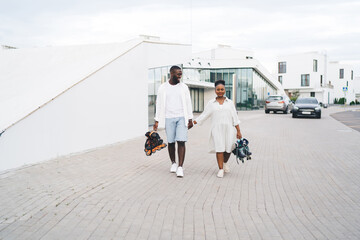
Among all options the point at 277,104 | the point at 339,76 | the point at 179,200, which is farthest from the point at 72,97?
the point at 339,76

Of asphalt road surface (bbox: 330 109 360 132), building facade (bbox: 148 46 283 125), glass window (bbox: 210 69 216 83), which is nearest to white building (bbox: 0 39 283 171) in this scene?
asphalt road surface (bbox: 330 109 360 132)

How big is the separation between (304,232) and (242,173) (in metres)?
2.72

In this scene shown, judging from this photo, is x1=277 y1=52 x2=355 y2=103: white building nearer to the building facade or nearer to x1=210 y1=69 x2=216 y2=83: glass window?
the building facade

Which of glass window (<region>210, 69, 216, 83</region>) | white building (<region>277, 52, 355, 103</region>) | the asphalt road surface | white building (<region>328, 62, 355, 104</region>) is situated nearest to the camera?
the asphalt road surface

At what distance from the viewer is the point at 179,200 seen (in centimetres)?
443

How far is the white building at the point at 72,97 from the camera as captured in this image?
651 centimetres

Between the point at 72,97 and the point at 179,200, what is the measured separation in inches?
177

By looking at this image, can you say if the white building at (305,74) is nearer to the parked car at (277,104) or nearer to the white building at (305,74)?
the white building at (305,74)

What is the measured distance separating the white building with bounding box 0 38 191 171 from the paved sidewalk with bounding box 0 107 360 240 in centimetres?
60

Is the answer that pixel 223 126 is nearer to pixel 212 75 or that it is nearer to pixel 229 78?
pixel 212 75

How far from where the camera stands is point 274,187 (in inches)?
203

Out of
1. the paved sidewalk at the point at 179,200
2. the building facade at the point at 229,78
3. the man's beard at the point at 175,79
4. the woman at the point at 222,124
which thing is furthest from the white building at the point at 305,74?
the man's beard at the point at 175,79

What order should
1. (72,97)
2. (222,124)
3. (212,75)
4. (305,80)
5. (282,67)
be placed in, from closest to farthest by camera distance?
(222,124) < (72,97) < (212,75) < (305,80) < (282,67)

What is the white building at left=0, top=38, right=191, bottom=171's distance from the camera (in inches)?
256
